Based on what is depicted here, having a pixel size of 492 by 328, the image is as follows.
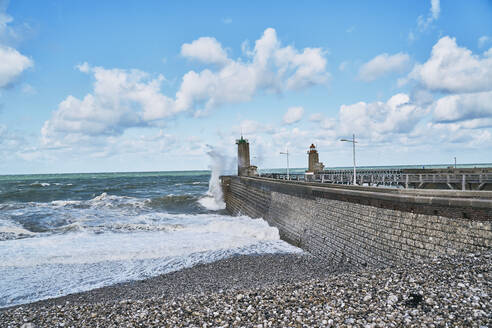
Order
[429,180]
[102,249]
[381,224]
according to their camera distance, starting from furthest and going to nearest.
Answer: [429,180] < [102,249] < [381,224]

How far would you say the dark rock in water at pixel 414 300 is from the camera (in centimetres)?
703

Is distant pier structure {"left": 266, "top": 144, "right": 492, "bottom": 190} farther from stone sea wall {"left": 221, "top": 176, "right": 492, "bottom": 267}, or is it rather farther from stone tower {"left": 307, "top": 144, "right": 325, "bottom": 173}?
stone sea wall {"left": 221, "top": 176, "right": 492, "bottom": 267}

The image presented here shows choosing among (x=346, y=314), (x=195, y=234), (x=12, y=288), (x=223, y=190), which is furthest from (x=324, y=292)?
(x=223, y=190)

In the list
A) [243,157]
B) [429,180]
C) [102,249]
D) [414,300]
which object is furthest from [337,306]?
[243,157]

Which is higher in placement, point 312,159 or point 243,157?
point 243,157

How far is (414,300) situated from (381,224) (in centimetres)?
552

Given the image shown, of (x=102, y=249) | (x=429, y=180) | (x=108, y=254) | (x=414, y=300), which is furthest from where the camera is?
(x=429, y=180)

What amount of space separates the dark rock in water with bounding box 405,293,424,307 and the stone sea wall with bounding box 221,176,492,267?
3.29 meters

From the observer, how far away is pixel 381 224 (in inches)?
491

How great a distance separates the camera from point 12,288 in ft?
40.2

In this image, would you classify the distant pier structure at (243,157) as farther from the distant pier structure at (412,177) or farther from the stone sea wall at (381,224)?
the stone sea wall at (381,224)

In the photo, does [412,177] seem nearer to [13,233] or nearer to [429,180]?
[429,180]

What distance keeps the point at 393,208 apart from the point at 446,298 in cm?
544

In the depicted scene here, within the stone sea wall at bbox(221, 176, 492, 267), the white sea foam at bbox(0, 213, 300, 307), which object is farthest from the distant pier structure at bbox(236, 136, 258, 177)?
the stone sea wall at bbox(221, 176, 492, 267)
